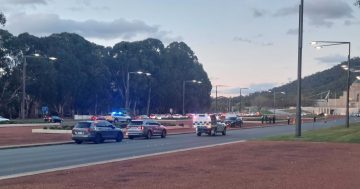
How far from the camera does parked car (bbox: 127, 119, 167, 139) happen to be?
150 ft

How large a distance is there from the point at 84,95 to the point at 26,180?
92929 mm

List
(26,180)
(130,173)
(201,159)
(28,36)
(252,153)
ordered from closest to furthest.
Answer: (26,180)
(130,173)
(201,159)
(252,153)
(28,36)

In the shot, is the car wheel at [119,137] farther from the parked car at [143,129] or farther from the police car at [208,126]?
the police car at [208,126]

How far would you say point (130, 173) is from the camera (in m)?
17.6

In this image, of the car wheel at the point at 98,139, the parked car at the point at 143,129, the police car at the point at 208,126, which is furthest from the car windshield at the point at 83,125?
the police car at the point at 208,126

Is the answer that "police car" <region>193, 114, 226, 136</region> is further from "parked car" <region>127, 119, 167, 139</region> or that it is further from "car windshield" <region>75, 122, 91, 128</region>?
"car windshield" <region>75, 122, 91, 128</region>

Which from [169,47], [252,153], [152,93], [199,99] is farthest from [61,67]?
[252,153]

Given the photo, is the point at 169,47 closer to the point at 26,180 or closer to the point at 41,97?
the point at 41,97

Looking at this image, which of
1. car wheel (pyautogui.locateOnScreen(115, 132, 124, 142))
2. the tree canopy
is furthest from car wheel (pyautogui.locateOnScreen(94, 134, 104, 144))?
the tree canopy

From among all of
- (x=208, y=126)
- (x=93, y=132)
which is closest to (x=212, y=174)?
(x=93, y=132)

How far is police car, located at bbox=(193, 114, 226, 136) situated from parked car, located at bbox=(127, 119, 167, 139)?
17.8 feet

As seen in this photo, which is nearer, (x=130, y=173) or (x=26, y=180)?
(x=26, y=180)

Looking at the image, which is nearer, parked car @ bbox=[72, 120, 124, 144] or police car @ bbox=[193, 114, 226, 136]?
parked car @ bbox=[72, 120, 124, 144]

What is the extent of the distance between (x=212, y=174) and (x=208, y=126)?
3468cm
